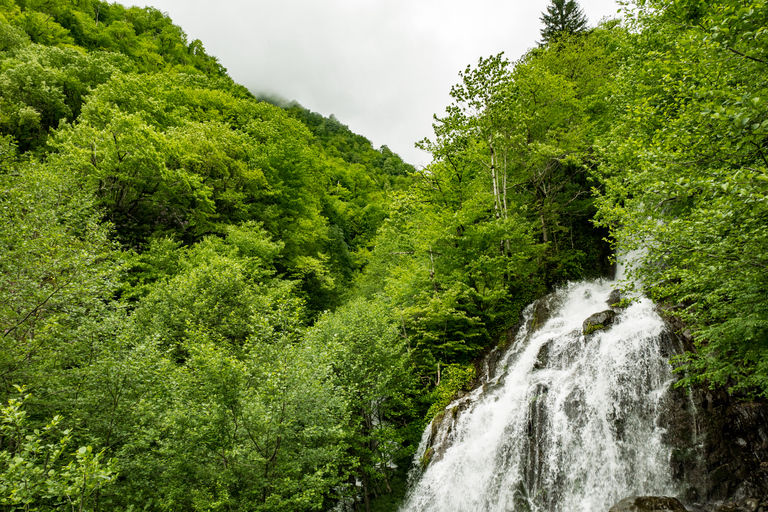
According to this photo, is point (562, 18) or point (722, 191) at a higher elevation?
point (562, 18)

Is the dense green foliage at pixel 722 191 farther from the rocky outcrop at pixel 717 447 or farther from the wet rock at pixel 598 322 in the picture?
the wet rock at pixel 598 322

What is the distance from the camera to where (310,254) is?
2956 cm

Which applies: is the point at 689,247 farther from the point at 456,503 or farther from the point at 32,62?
the point at 32,62

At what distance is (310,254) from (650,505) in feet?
83.1

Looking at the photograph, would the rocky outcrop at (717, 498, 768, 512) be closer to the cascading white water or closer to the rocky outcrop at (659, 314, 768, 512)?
the rocky outcrop at (659, 314, 768, 512)

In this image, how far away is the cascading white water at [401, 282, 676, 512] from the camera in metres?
9.68

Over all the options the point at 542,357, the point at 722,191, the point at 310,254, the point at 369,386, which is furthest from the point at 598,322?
the point at 310,254

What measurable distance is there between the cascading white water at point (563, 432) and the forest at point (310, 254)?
1369 mm

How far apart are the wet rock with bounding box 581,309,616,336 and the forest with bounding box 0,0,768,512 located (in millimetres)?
1912

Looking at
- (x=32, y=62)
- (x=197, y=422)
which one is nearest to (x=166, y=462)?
(x=197, y=422)

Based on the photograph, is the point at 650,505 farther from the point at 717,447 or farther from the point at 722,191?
the point at 722,191

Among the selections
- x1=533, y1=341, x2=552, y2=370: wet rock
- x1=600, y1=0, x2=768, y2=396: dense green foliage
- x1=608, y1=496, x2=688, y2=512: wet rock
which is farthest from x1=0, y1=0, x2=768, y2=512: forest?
x1=533, y1=341, x2=552, y2=370: wet rock

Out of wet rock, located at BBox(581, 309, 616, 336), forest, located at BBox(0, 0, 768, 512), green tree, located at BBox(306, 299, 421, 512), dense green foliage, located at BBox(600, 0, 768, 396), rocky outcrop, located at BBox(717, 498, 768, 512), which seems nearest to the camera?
dense green foliage, located at BBox(600, 0, 768, 396)

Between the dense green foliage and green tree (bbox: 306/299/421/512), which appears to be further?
green tree (bbox: 306/299/421/512)
